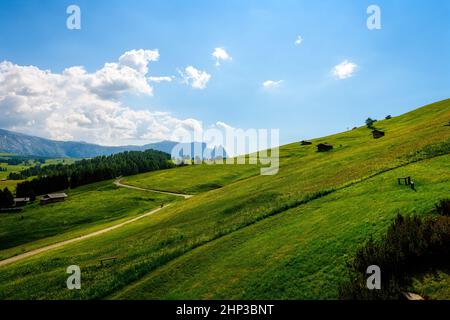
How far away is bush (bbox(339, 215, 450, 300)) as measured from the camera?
13.3m

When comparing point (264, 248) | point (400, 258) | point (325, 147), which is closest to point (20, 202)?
point (325, 147)

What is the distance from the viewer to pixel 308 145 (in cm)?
14312

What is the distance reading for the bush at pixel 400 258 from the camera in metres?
13.3

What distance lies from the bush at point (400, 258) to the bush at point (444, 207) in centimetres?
219

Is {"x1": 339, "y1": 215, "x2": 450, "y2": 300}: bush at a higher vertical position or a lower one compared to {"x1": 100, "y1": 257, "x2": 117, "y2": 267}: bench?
higher

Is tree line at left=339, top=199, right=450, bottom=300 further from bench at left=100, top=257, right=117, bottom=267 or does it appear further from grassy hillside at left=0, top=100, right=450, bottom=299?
bench at left=100, top=257, right=117, bottom=267

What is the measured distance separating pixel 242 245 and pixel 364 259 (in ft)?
34.7

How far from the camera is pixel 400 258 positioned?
14.4 meters

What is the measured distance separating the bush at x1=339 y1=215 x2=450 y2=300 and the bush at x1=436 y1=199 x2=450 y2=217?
7.17 feet

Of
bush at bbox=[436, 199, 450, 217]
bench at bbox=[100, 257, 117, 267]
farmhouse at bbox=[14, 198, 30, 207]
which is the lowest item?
farmhouse at bbox=[14, 198, 30, 207]

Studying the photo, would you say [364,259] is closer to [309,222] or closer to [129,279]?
[309,222]

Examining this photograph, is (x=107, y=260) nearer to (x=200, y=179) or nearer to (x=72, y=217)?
(x=72, y=217)

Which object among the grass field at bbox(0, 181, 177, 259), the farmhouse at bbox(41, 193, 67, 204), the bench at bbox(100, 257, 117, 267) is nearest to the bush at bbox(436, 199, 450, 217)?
the bench at bbox(100, 257, 117, 267)
